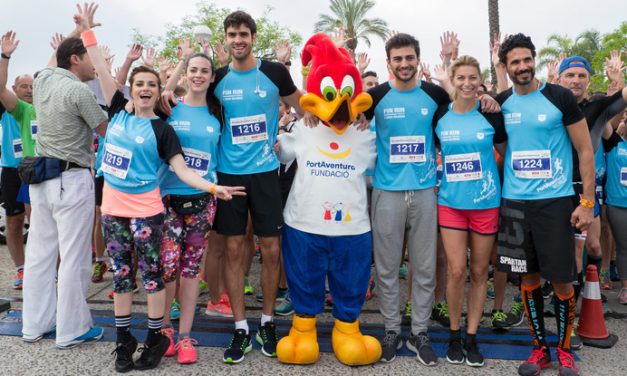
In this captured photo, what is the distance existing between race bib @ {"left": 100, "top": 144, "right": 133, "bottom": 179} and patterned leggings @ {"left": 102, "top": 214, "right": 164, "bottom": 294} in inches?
12.0

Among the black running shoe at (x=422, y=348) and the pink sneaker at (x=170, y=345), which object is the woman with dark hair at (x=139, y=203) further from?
the black running shoe at (x=422, y=348)

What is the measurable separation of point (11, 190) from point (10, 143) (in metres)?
0.53

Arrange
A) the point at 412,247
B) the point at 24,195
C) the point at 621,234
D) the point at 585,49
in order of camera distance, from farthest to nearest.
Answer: the point at 585,49, the point at 24,195, the point at 621,234, the point at 412,247

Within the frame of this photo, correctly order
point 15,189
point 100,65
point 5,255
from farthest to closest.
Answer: point 5,255
point 15,189
point 100,65

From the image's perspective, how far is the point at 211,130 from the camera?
3.30 metres

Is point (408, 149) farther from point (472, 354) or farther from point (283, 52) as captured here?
point (283, 52)

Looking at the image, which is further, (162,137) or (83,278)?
(83,278)

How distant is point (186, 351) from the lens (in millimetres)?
3115

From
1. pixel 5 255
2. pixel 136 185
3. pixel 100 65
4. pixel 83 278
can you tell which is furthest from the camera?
pixel 5 255

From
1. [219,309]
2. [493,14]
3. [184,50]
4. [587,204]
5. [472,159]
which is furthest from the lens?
[493,14]

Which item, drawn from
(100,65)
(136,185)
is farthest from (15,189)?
(136,185)

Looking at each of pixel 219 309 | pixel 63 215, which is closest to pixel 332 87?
pixel 63 215

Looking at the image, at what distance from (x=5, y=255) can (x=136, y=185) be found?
4979 mm

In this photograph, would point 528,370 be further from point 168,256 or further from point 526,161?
point 168,256
